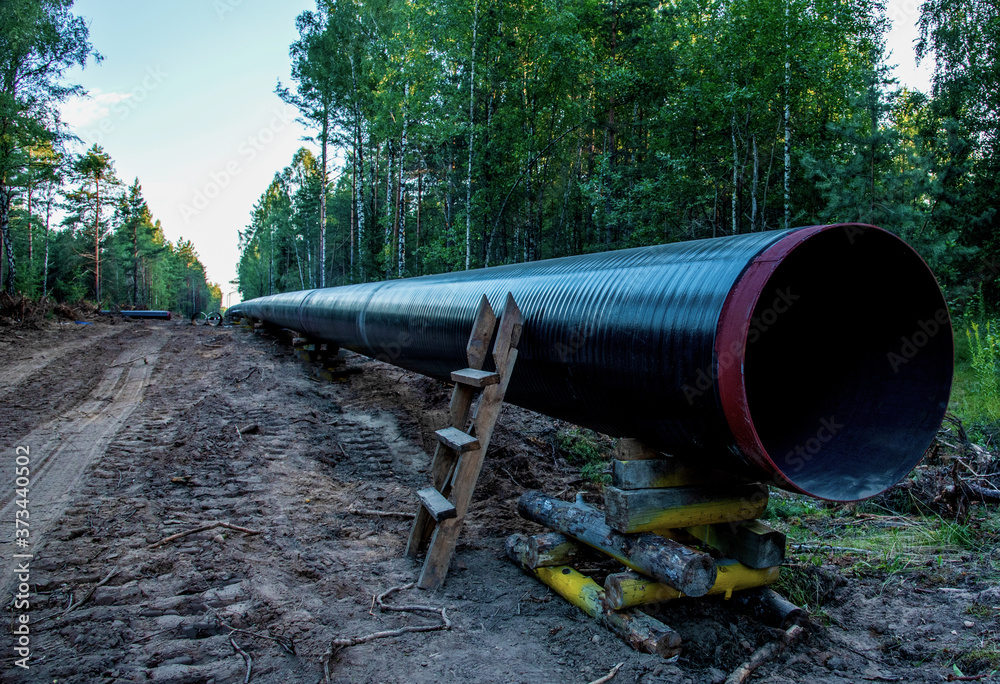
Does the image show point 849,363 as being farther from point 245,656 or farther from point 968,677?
point 245,656

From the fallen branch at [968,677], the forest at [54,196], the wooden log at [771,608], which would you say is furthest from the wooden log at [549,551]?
the forest at [54,196]

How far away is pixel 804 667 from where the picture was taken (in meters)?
2.26

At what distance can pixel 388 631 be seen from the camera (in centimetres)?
244

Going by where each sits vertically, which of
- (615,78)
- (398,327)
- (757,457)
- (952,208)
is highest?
(615,78)

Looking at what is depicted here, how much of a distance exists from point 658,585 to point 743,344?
135cm

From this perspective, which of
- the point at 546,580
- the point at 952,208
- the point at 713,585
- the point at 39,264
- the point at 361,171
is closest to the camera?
the point at 713,585

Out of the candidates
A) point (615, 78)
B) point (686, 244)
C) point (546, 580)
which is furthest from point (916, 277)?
point (615, 78)

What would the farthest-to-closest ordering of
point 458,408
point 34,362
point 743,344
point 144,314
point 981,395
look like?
point 144,314, point 34,362, point 981,395, point 458,408, point 743,344

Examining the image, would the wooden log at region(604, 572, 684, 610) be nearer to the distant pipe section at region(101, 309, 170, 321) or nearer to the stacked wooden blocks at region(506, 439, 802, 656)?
the stacked wooden blocks at region(506, 439, 802, 656)

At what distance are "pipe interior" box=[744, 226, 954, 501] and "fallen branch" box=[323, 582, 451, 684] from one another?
1749 mm

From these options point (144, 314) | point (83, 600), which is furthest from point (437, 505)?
point (144, 314)

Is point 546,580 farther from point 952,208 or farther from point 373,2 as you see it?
point 373,2

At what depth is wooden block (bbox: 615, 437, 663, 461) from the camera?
8.43 feet

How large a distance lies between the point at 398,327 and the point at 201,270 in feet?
397
